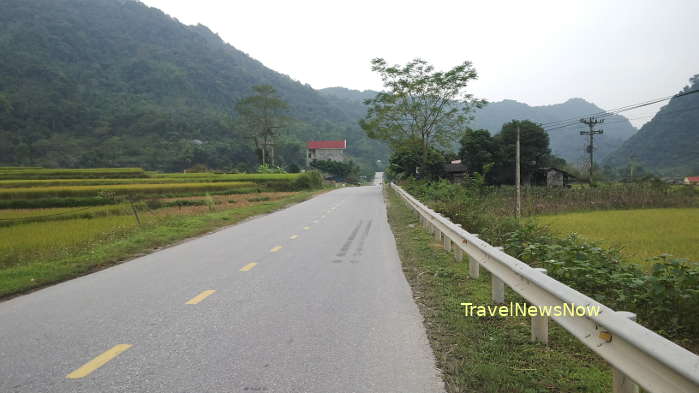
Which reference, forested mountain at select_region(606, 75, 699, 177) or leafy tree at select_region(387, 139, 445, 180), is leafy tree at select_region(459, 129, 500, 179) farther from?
forested mountain at select_region(606, 75, 699, 177)

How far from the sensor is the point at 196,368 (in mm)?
3732

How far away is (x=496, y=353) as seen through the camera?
3984mm

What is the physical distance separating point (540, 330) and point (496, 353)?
0.57 metres

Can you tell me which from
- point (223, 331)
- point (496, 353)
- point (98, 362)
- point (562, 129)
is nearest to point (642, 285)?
point (496, 353)

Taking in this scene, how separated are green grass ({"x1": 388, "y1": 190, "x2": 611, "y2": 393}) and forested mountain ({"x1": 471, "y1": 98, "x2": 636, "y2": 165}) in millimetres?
124478

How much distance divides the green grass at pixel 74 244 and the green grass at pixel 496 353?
650 centimetres

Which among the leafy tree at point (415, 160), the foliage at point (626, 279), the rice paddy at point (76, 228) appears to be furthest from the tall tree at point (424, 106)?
the foliage at point (626, 279)

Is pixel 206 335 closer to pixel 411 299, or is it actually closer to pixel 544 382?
pixel 411 299

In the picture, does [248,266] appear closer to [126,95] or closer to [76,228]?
[76,228]

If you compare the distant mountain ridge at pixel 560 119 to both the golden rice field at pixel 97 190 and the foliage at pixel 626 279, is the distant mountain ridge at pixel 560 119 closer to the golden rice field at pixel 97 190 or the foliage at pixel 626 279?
the golden rice field at pixel 97 190

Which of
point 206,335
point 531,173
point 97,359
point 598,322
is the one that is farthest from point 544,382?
point 531,173

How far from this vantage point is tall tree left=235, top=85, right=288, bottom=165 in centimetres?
8744

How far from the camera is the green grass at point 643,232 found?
1022 cm

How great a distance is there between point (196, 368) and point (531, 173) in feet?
218
